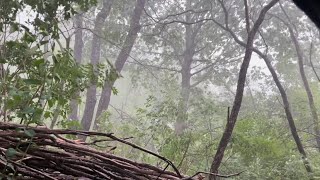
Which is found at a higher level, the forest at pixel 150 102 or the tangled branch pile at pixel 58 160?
the forest at pixel 150 102

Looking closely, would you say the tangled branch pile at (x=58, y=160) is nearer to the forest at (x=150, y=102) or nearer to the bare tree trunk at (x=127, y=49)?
the forest at (x=150, y=102)

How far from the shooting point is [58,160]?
1104 millimetres

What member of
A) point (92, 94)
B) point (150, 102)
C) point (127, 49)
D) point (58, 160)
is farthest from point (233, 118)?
point (92, 94)

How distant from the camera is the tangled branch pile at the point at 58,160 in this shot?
1081 mm

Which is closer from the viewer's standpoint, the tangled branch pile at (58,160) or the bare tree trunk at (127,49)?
the tangled branch pile at (58,160)

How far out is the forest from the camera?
3.78 ft

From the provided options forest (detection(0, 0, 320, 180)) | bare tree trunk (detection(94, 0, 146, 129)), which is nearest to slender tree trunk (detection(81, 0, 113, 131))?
forest (detection(0, 0, 320, 180))

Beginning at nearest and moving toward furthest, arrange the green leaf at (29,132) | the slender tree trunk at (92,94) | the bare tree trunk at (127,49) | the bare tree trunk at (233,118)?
1. the green leaf at (29,132)
2. the bare tree trunk at (233,118)
3. the bare tree trunk at (127,49)
4. the slender tree trunk at (92,94)

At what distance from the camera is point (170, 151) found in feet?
20.9

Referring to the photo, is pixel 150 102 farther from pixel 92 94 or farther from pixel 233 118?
pixel 233 118

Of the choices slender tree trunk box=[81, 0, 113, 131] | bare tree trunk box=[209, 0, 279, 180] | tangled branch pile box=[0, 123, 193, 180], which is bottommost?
tangled branch pile box=[0, 123, 193, 180]

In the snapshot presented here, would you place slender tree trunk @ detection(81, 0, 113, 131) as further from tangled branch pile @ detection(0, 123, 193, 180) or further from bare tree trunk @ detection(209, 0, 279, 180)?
tangled branch pile @ detection(0, 123, 193, 180)

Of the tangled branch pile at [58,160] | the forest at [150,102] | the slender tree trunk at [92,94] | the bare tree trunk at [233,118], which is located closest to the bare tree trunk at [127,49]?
the forest at [150,102]

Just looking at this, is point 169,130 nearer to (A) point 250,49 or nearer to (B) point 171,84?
(A) point 250,49
